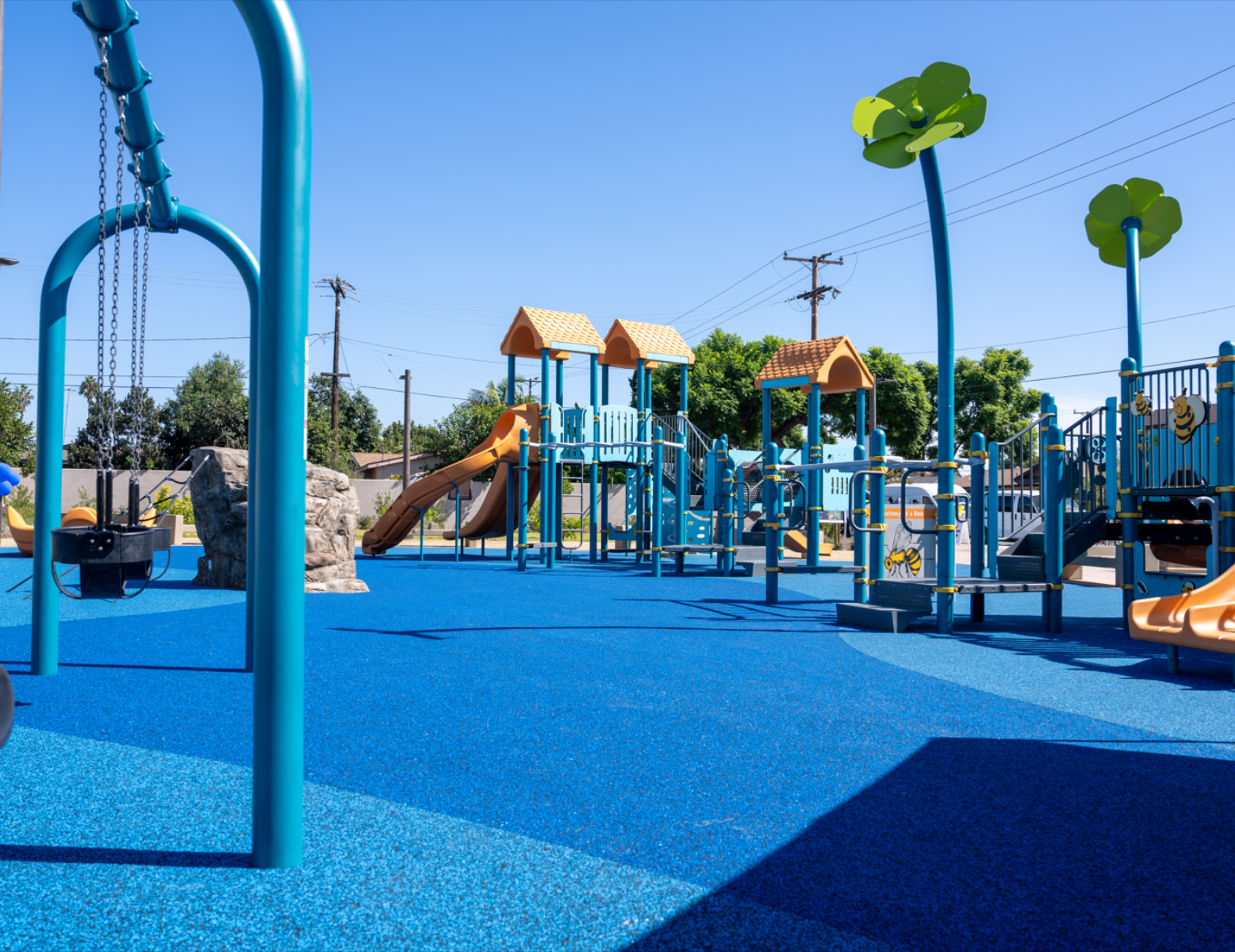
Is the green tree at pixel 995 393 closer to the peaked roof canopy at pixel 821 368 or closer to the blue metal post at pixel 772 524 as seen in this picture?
the peaked roof canopy at pixel 821 368

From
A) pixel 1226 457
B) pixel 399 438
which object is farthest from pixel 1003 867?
pixel 399 438

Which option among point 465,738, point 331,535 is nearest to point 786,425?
point 331,535

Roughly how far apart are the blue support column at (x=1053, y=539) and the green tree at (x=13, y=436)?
30719 millimetres

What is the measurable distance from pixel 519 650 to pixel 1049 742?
3.92 metres

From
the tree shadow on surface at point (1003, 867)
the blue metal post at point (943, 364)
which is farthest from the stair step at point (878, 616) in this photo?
the tree shadow on surface at point (1003, 867)

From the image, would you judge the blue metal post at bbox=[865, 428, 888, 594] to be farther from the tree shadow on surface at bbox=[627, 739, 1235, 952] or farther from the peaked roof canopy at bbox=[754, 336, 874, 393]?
the peaked roof canopy at bbox=[754, 336, 874, 393]

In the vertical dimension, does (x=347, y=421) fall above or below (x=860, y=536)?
above

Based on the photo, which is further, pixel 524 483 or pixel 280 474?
pixel 524 483

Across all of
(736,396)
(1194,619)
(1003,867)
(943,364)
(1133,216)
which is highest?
(736,396)

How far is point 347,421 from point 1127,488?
57.8 meters

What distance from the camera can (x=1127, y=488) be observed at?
A: 9.28m

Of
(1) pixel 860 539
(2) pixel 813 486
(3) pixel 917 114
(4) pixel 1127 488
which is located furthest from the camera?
(2) pixel 813 486

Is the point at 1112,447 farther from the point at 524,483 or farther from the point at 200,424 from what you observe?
the point at 200,424

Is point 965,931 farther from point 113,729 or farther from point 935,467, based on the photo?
point 935,467
